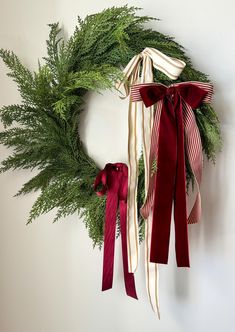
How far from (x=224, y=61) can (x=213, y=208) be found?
332 mm

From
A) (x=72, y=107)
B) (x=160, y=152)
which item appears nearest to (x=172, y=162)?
(x=160, y=152)

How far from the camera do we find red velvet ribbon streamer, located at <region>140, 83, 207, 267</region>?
704 millimetres

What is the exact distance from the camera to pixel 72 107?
84 cm

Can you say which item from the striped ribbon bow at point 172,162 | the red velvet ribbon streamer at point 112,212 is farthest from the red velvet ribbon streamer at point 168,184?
the red velvet ribbon streamer at point 112,212

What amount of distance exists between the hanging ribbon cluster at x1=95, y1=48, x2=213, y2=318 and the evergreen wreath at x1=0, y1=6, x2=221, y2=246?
1.5 inches

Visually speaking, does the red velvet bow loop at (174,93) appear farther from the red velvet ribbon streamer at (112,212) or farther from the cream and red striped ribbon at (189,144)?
the red velvet ribbon streamer at (112,212)

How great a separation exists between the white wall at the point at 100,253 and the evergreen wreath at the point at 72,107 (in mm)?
42

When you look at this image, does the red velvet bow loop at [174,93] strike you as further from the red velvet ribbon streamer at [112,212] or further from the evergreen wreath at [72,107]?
the red velvet ribbon streamer at [112,212]

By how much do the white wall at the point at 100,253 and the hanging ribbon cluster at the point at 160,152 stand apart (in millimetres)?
106

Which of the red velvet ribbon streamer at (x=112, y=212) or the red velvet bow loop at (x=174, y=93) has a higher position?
the red velvet bow loop at (x=174, y=93)

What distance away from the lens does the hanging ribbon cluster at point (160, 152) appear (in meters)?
0.70

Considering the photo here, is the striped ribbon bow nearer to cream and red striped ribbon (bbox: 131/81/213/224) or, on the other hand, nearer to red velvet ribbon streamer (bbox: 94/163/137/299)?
cream and red striped ribbon (bbox: 131/81/213/224)

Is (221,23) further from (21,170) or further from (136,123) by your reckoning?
(21,170)

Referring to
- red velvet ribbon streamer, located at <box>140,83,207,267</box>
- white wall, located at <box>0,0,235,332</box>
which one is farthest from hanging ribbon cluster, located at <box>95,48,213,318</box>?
white wall, located at <box>0,0,235,332</box>
